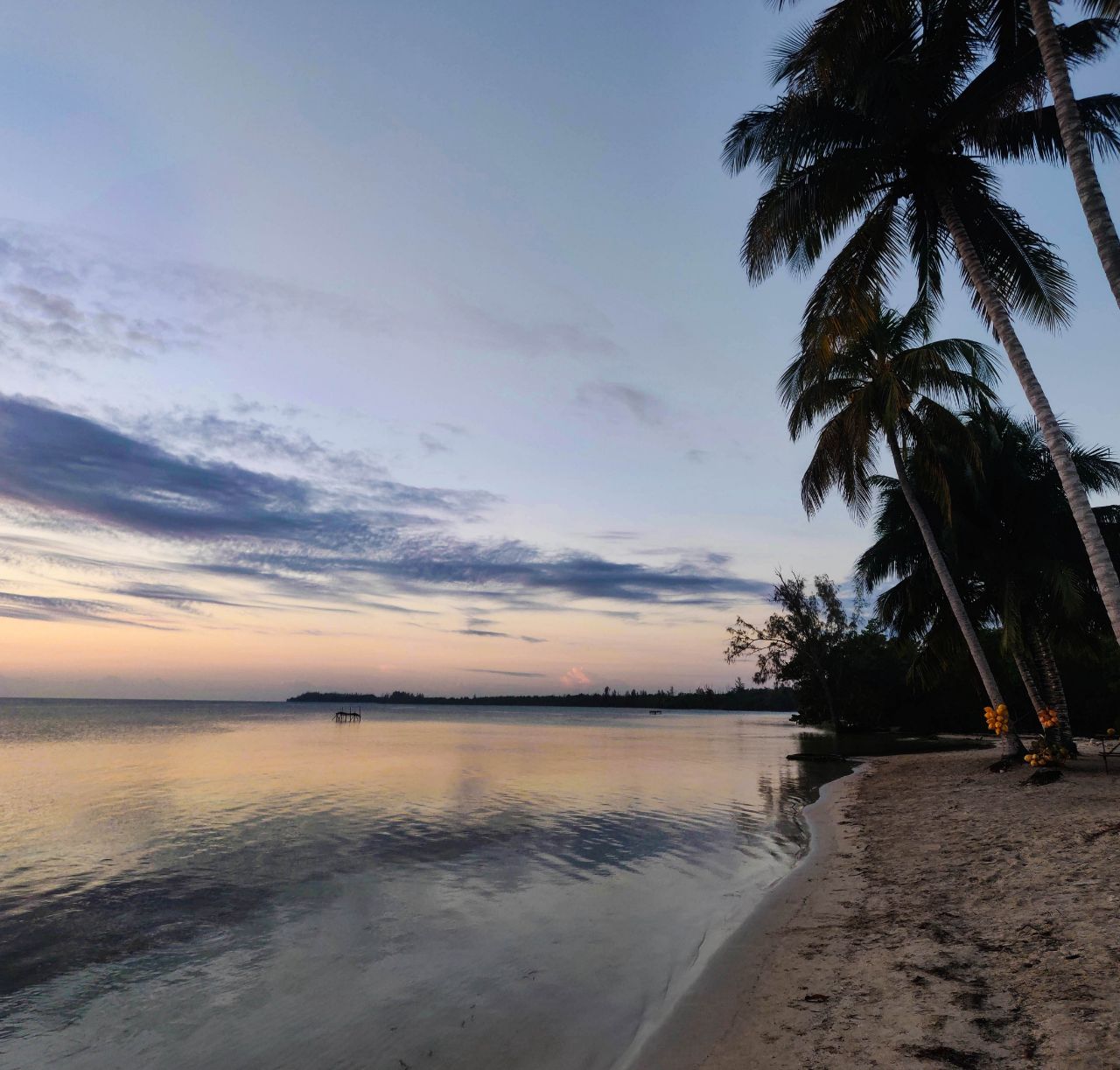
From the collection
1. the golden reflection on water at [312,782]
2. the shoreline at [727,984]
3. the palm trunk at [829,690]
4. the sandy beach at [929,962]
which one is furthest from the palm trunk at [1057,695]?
the palm trunk at [829,690]

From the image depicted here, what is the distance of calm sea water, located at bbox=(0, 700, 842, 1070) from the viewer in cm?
607

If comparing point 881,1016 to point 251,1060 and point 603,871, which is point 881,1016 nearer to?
point 251,1060

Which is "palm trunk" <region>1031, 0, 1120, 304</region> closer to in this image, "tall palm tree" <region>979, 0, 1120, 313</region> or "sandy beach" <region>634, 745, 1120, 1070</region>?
"tall palm tree" <region>979, 0, 1120, 313</region>

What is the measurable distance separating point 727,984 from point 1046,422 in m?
9.79

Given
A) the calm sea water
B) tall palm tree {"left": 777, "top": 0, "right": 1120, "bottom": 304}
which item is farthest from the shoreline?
tall palm tree {"left": 777, "top": 0, "right": 1120, "bottom": 304}

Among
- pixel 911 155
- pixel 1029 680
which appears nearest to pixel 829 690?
pixel 1029 680

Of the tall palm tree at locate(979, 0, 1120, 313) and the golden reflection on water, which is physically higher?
the tall palm tree at locate(979, 0, 1120, 313)

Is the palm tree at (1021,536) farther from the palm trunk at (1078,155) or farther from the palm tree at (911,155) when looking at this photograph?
the palm trunk at (1078,155)

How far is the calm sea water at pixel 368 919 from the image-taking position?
6074mm

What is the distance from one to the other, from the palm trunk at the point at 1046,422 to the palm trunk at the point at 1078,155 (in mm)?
2279

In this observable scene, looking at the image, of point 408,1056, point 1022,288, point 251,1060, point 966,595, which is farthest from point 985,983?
point 966,595

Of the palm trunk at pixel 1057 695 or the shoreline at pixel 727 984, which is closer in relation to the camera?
the shoreline at pixel 727 984

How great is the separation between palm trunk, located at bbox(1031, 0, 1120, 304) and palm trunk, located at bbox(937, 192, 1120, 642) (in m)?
2.28

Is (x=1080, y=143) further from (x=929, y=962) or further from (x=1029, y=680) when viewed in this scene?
(x=1029, y=680)
